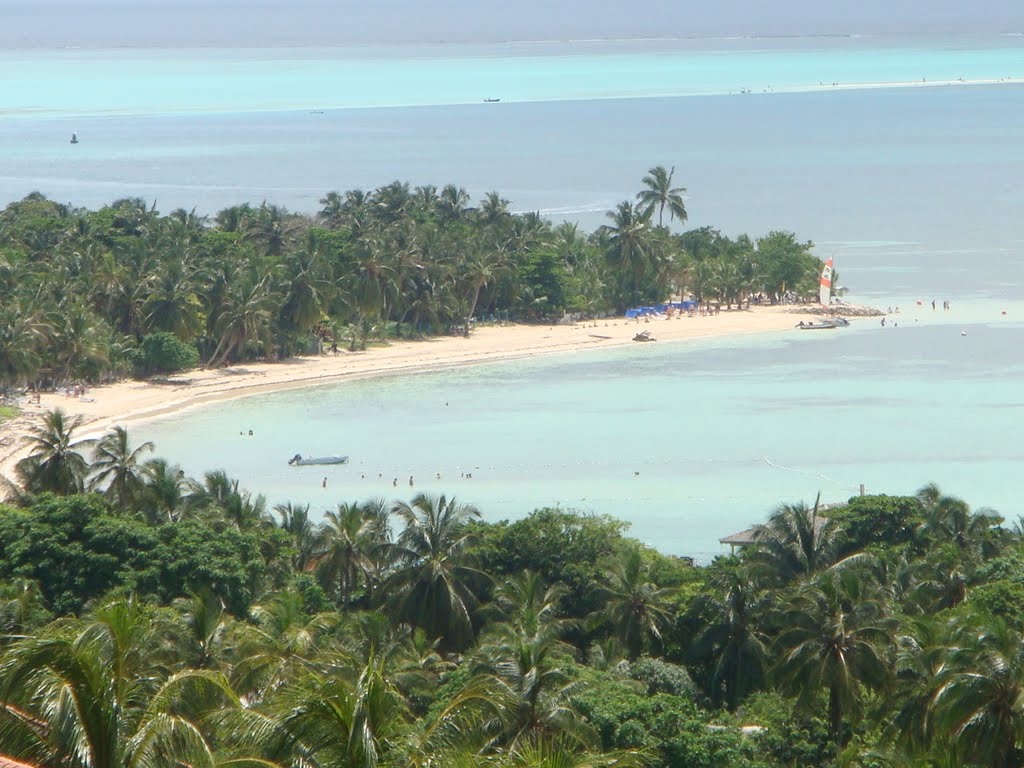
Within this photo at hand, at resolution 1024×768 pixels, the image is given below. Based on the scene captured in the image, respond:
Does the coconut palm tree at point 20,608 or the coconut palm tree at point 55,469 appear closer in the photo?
the coconut palm tree at point 20,608

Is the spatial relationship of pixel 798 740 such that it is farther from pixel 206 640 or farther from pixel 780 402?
pixel 780 402

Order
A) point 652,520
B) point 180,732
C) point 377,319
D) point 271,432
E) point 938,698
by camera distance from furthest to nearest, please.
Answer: point 377,319
point 271,432
point 652,520
point 938,698
point 180,732

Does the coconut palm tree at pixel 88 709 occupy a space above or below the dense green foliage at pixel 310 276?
below

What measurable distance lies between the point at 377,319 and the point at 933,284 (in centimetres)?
2522

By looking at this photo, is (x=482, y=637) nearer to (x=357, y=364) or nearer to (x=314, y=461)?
(x=314, y=461)

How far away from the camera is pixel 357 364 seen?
50125 millimetres

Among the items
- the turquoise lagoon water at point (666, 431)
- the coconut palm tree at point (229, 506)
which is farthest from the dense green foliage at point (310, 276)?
the coconut palm tree at point (229, 506)

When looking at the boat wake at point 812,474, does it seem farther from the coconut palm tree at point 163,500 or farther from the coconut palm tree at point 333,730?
the coconut palm tree at point 333,730

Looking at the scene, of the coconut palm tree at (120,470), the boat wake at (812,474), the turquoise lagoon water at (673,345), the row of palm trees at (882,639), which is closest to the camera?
the row of palm trees at (882,639)

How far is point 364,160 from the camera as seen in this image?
117 meters

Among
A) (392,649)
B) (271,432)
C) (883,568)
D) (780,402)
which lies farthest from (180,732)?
(780,402)

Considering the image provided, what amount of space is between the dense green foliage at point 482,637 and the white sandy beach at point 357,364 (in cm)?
1433

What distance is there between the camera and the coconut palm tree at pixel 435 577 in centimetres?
2086

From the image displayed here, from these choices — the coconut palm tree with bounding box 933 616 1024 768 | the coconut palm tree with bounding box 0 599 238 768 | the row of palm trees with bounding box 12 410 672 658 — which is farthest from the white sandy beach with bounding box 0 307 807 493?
the coconut palm tree with bounding box 0 599 238 768
